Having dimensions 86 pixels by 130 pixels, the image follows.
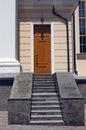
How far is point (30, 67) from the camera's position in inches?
692

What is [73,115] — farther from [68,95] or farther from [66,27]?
[66,27]

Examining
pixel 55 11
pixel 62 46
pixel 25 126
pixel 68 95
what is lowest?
pixel 25 126

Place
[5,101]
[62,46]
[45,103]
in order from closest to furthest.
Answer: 1. [45,103]
2. [5,101]
3. [62,46]

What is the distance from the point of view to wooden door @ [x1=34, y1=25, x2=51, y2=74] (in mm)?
17734

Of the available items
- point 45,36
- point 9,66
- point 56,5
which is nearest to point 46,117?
point 9,66

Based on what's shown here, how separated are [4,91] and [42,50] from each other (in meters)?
4.03

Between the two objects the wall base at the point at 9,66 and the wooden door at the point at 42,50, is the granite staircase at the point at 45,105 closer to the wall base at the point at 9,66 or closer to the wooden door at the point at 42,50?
the wall base at the point at 9,66

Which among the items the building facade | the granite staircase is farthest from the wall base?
the building facade

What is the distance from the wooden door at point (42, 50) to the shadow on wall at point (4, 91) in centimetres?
330

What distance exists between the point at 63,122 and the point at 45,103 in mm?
1303

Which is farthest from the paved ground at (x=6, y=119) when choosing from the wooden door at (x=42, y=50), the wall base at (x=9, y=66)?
the wooden door at (x=42, y=50)

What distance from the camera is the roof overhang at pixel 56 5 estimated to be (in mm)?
17656

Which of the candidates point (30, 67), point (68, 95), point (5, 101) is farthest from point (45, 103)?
point (30, 67)

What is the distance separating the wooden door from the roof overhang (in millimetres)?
948
